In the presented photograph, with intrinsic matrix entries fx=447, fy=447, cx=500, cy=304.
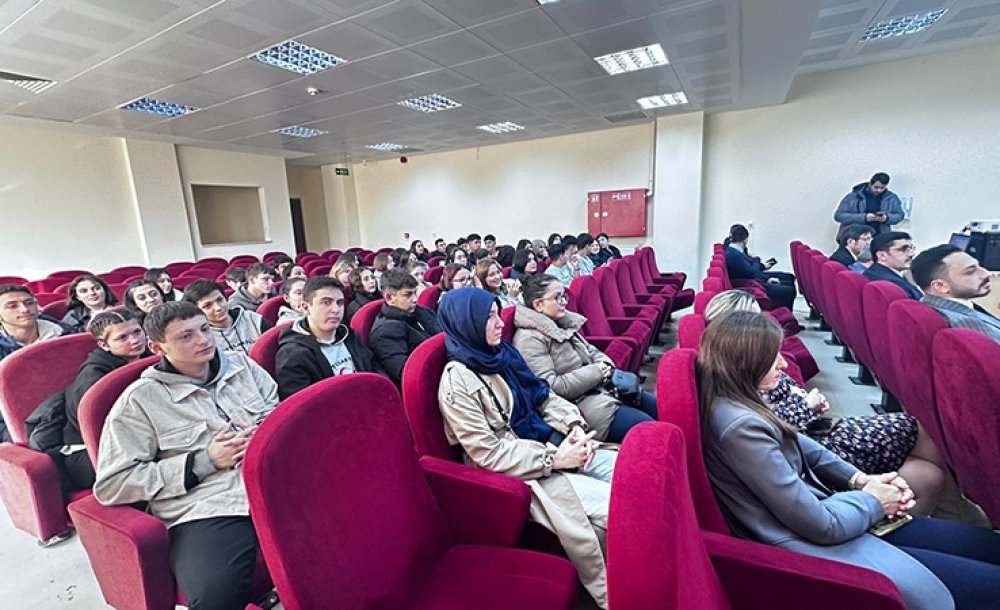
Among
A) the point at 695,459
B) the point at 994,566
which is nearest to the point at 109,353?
the point at 695,459

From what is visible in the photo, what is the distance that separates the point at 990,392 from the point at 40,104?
8295mm

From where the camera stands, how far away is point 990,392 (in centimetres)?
119

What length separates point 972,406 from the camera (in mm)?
1270

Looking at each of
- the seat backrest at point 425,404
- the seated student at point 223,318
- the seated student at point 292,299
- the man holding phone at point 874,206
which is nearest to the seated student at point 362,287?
the seated student at point 292,299

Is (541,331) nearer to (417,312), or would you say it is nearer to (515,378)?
(515,378)

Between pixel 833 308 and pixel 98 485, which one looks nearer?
pixel 98 485

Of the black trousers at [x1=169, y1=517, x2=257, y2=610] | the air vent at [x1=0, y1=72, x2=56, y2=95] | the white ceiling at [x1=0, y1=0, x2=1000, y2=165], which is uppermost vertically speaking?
the air vent at [x1=0, y1=72, x2=56, y2=95]

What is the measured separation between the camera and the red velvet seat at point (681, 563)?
55 cm

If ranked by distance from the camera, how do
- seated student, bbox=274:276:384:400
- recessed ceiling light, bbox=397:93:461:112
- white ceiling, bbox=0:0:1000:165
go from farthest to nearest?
1. recessed ceiling light, bbox=397:93:461:112
2. white ceiling, bbox=0:0:1000:165
3. seated student, bbox=274:276:384:400

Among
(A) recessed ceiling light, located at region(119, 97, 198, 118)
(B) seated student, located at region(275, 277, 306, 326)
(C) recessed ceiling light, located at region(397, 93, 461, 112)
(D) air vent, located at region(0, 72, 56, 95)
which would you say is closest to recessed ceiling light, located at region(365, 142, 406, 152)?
(C) recessed ceiling light, located at region(397, 93, 461, 112)

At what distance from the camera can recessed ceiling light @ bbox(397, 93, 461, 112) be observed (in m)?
5.87

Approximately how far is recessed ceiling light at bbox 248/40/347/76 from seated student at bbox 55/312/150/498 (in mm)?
3028

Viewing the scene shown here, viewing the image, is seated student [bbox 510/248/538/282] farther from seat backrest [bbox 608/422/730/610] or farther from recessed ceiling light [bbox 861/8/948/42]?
recessed ceiling light [bbox 861/8/948/42]

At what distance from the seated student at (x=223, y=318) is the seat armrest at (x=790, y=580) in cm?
237
